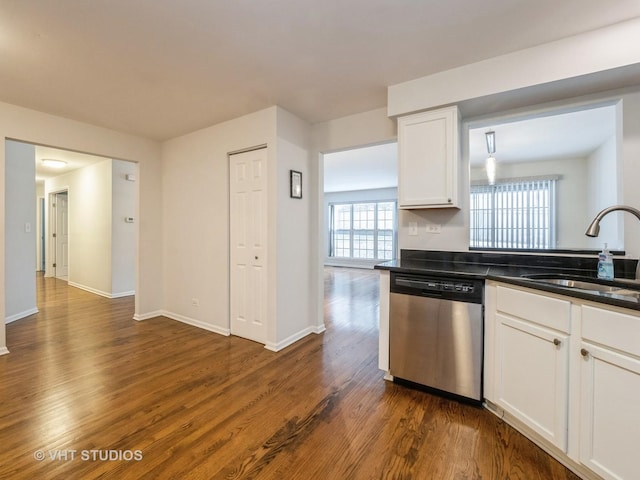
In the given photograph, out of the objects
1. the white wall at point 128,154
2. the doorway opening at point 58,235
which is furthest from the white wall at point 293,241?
the doorway opening at point 58,235

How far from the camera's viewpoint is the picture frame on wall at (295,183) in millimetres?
3064

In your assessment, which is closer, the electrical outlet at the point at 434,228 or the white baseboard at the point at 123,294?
the electrical outlet at the point at 434,228

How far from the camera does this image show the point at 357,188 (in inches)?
345

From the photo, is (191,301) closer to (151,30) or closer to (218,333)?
(218,333)

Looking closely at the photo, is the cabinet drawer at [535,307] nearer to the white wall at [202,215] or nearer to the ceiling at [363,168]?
the white wall at [202,215]

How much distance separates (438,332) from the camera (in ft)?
6.67

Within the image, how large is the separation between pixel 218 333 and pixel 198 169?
2.02m

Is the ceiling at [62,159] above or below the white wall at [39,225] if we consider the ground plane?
above

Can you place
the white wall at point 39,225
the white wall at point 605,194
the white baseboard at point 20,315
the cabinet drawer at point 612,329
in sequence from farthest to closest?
the white wall at point 39,225 → the white baseboard at point 20,315 → the white wall at point 605,194 → the cabinet drawer at point 612,329

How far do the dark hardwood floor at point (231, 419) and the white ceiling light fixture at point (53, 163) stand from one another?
3.56m

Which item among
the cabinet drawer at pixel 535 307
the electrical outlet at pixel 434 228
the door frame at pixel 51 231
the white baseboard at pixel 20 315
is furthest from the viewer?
the door frame at pixel 51 231

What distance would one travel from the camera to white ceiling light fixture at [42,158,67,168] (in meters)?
5.10

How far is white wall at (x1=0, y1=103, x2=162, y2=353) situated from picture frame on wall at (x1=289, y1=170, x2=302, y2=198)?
7.18 ft

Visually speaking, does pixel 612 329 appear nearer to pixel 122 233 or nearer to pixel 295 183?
pixel 295 183
